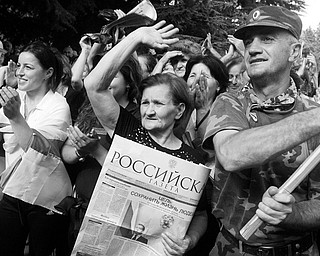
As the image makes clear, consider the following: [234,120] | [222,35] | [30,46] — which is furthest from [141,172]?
[222,35]

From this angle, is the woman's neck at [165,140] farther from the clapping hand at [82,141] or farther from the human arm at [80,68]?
the human arm at [80,68]

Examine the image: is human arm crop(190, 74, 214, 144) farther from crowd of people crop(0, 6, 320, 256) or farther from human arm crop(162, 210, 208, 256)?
human arm crop(162, 210, 208, 256)

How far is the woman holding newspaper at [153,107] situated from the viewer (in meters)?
2.44

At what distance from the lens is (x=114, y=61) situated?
253 centimetres

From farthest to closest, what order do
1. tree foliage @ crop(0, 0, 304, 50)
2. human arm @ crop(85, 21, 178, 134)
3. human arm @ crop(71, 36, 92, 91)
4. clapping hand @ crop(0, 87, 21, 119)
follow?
tree foliage @ crop(0, 0, 304, 50) < human arm @ crop(71, 36, 92, 91) < clapping hand @ crop(0, 87, 21, 119) < human arm @ crop(85, 21, 178, 134)

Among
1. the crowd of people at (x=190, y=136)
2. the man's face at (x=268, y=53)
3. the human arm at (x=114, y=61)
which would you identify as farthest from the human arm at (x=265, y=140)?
the human arm at (x=114, y=61)

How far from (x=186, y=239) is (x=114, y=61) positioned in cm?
92

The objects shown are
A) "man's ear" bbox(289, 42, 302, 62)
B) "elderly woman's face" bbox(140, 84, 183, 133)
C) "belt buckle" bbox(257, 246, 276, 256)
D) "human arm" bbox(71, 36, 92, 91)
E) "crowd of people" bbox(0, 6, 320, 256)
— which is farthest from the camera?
"human arm" bbox(71, 36, 92, 91)

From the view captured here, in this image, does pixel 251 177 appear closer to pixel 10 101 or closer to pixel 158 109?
pixel 158 109

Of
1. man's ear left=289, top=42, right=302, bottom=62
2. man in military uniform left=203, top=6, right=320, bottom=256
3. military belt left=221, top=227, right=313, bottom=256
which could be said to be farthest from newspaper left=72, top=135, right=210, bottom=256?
man's ear left=289, top=42, right=302, bottom=62

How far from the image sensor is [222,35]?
16.2 metres

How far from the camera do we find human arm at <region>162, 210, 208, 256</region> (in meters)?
2.35

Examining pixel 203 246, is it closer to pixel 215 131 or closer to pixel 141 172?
pixel 141 172

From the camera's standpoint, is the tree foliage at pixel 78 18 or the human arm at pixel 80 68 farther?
the tree foliage at pixel 78 18
